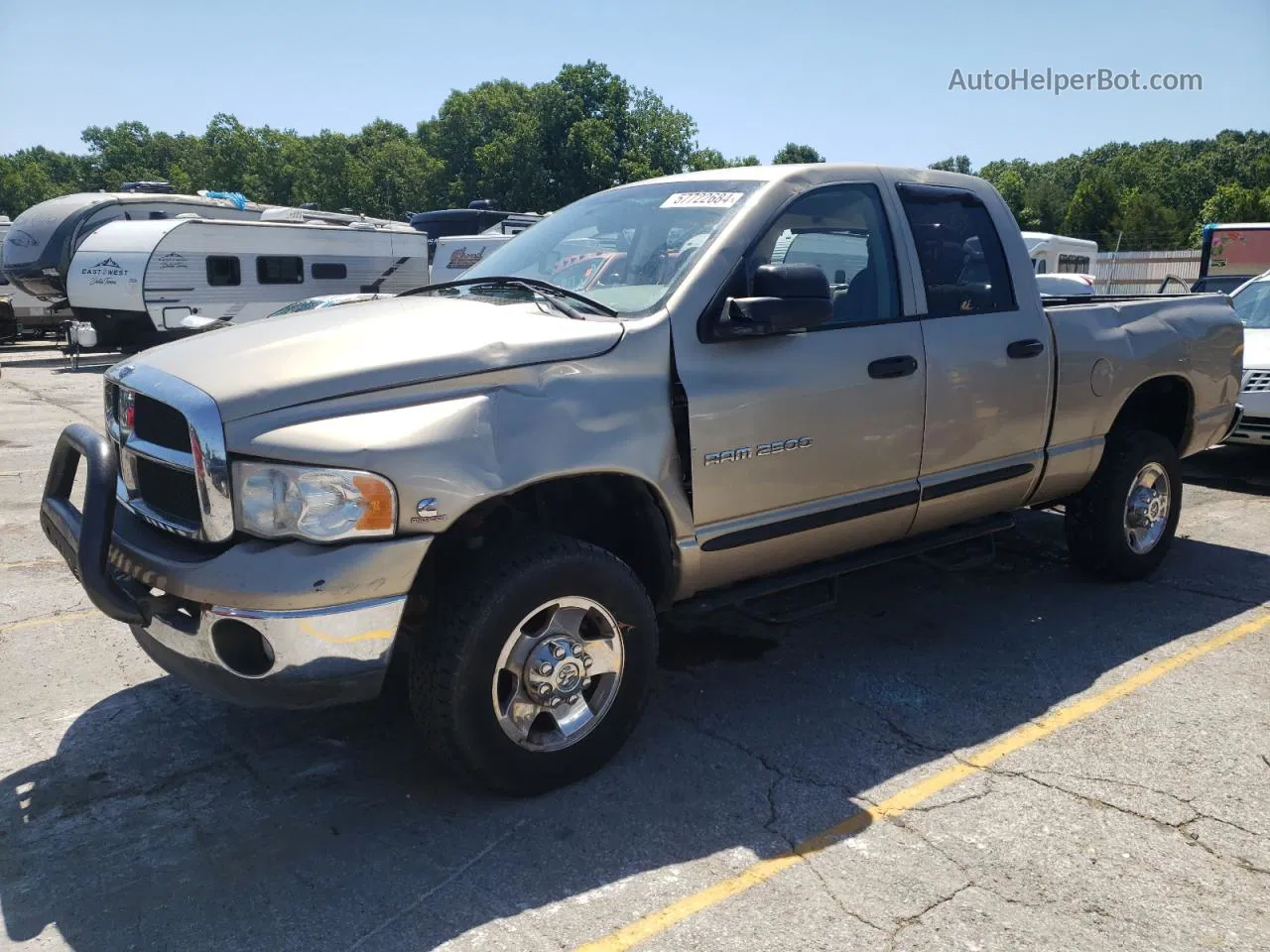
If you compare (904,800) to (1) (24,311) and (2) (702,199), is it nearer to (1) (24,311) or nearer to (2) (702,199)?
(2) (702,199)

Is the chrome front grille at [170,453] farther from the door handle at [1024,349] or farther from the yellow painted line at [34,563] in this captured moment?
the door handle at [1024,349]

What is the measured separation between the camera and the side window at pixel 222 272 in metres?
18.5

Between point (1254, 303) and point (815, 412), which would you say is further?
point (1254, 303)

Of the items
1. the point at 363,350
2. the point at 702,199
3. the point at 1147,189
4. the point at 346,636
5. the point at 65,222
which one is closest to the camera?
the point at 346,636

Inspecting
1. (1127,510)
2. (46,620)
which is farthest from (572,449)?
(1127,510)

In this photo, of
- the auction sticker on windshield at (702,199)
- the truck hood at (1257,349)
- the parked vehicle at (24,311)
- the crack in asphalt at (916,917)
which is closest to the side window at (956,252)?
the auction sticker on windshield at (702,199)

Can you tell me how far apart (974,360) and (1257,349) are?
5912mm

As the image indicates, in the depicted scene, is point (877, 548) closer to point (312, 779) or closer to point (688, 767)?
point (688, 767)

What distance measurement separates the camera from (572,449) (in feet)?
10.6

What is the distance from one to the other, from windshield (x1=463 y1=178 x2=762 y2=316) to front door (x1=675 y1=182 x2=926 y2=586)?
214 mm

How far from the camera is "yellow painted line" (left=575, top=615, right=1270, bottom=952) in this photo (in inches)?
107

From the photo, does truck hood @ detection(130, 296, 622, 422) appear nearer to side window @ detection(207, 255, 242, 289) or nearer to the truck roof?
the truck roof

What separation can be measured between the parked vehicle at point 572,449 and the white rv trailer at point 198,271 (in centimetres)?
1536

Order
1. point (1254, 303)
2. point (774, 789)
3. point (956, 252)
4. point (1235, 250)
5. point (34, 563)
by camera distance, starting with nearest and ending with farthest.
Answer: point (774, 789), point (956, 252), point (34, 563), point (1254, 303), point (1235, 250)
